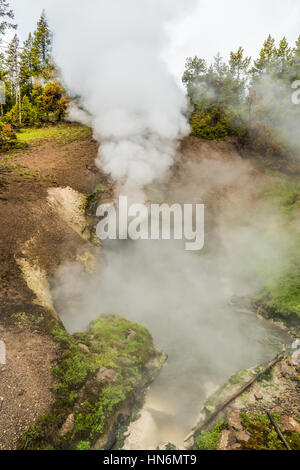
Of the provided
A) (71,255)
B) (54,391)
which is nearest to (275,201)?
(71,255)

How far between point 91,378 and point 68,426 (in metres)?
1.25

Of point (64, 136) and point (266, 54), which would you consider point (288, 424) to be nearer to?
point (64, 136)

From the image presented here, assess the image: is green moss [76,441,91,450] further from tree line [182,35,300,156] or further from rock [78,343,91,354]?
tree line [182,35,300,156]

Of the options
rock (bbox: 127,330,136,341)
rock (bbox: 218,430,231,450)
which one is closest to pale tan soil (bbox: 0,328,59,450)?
rock (bbox: 127,330,136,341)

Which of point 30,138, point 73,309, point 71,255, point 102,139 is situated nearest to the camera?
point 73,309

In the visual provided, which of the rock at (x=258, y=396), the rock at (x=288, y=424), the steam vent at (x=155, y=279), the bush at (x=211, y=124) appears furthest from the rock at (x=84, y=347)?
the bush at (x=211, y=124)

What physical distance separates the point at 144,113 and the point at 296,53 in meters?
17.0

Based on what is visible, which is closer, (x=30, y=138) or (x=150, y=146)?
(x=150, y=146)

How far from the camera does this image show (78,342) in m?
7.66

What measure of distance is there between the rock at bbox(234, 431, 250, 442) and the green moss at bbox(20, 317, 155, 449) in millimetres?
2914

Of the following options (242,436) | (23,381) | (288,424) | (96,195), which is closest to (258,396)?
(288,424)

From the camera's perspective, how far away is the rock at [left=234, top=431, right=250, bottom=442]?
5469 mm

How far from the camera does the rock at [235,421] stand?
→ 581 centimetres
